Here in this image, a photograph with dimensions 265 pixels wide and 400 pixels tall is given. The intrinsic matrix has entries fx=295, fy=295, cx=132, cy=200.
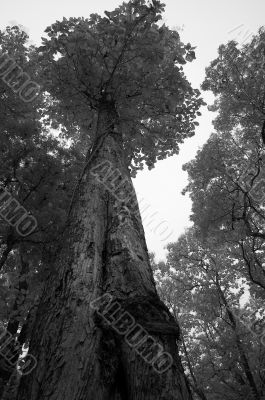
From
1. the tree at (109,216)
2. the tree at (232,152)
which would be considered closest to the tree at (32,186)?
the tree at (109,216)

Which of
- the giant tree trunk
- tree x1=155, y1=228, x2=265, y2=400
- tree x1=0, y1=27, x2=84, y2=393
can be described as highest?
tree x1=155, y1=228, x2=265, y2=400

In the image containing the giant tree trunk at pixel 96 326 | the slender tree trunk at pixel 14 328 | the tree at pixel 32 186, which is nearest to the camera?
the giant tree trunk at pixel 96 326

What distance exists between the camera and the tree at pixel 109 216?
5.50 feet

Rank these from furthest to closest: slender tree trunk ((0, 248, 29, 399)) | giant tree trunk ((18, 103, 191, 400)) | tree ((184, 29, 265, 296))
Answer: tree ((184, 29, 265, 296))
slender tree trunk ((0, 248, 29, 399))
giant tree trunk ((18, 103, 191, 400))

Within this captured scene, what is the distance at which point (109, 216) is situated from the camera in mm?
3166

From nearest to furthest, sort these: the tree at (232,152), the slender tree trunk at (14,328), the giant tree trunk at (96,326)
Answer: the giant tree trunk at (96,326) < the slender tree trunk at (14,328) < the tree at (232,152)

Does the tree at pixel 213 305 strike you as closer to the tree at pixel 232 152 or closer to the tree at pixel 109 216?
the tree at pixel 232 152

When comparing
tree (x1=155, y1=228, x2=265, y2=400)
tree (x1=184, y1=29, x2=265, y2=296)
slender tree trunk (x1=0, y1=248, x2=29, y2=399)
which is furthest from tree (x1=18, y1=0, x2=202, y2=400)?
tree (x1=155, y1=228, x2=265, y2=400)

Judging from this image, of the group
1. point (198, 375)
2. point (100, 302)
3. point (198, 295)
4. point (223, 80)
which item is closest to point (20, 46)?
point (223, 80)

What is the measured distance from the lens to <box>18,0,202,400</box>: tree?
1.68 metres

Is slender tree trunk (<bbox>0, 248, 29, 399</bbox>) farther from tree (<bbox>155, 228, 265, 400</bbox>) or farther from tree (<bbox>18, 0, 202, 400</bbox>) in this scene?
tree (<bbox>155, 228, 265, 400</bbox>)

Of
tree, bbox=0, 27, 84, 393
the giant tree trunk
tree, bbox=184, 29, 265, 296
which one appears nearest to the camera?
the giant tree trunk

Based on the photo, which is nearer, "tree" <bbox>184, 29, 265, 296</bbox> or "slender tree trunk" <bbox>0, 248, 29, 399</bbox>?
"slender tree trunk" <bbox>0, 248, 29, 399</bbox>

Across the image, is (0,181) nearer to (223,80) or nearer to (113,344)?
A: (113,344)
